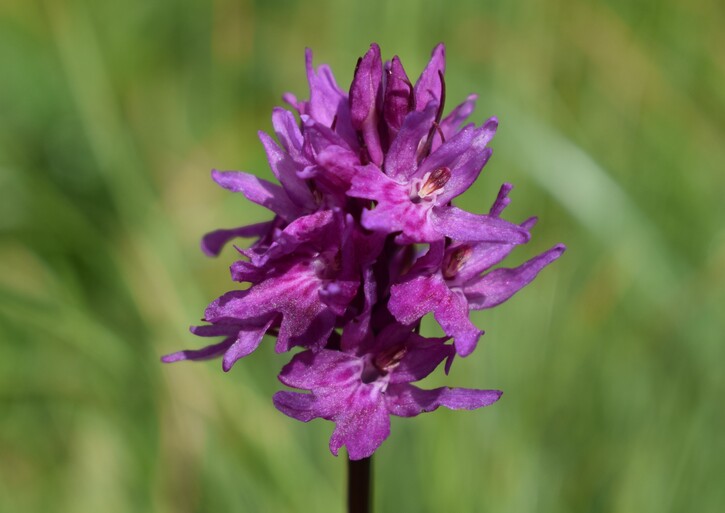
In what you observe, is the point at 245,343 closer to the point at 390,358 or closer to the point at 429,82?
the point at 390,358

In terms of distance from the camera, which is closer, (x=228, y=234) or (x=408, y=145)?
(x=408, y=145)

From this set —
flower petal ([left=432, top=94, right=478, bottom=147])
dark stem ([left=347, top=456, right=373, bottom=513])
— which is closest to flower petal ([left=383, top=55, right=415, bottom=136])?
flower petal ([left=432, top=94, right=478, bottom=147])

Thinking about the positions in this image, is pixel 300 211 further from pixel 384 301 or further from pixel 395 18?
pixel 395 18

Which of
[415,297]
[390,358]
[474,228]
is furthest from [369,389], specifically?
[474,228]

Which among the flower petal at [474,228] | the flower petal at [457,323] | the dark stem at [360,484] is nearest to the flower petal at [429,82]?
the flower petal at [474,228]

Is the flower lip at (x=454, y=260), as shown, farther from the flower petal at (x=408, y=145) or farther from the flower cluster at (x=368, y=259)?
the flower petal at (x=408, y=145)

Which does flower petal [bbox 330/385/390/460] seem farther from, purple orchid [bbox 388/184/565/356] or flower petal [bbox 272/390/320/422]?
purple orchid [bbox 388/184/565/356]

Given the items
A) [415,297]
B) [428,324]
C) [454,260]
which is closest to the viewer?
[415,297]
